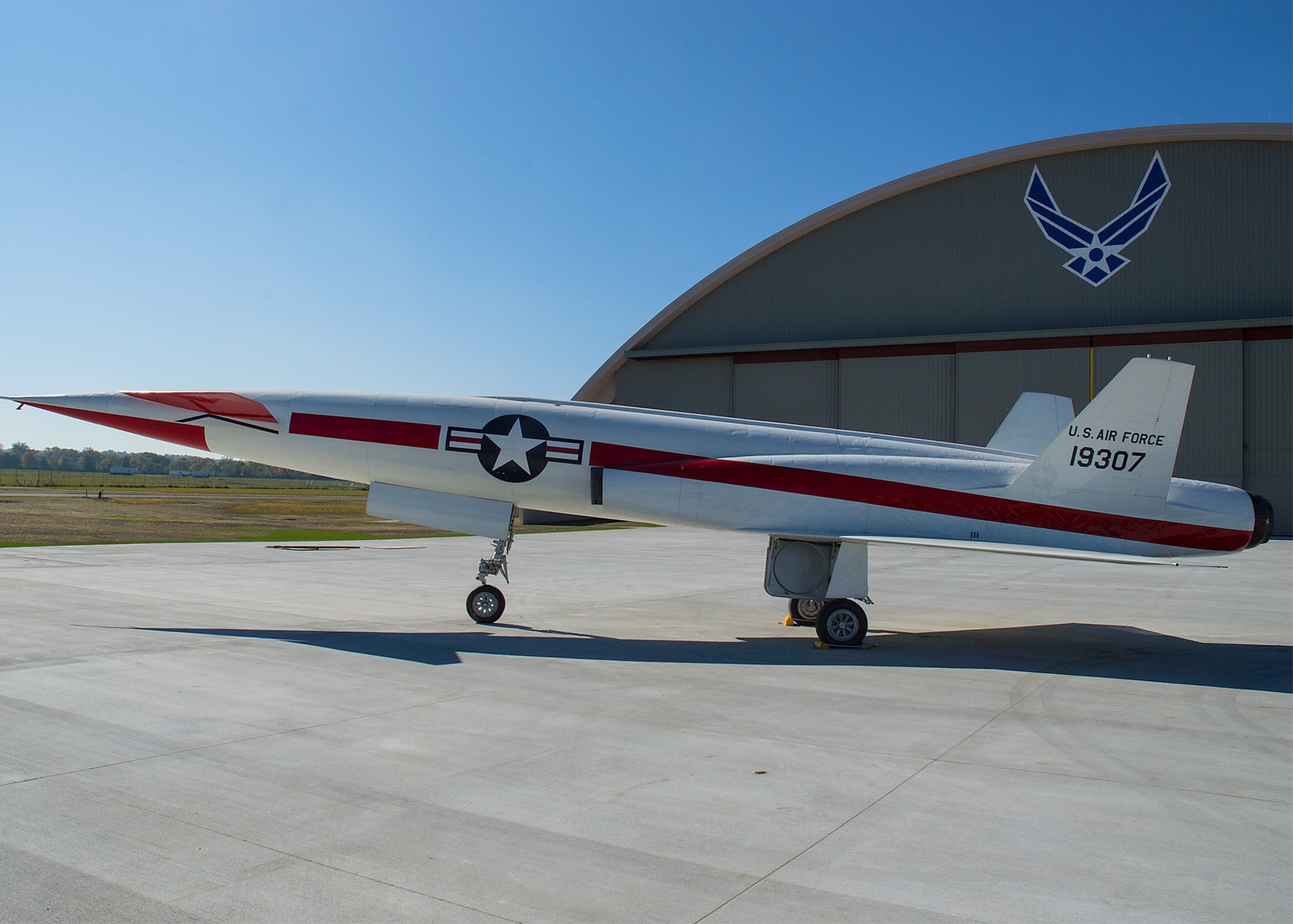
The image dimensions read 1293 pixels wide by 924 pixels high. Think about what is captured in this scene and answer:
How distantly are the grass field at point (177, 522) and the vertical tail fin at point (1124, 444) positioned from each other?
17.2 meters

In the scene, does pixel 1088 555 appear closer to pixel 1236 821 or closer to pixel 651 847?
pixel 1236 821

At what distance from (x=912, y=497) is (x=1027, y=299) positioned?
2593 centimetres

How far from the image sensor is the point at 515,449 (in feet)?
43.7

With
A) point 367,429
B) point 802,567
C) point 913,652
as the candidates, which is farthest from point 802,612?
point 367,429

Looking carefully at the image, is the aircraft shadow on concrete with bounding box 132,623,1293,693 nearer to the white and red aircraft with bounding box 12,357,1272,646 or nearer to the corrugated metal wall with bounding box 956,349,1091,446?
the white and red aircraft with bounding box 12,357,1272,646

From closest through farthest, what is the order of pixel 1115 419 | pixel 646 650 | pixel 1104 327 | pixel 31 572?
pixel 646 650
pixel 1115 419
pixel 31 572
pixel 1104 327

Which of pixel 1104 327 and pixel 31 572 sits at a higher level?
pixel 1104 327

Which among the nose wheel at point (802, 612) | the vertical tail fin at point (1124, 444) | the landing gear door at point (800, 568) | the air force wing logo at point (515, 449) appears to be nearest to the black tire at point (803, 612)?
the nose wheel at point (802, 612)

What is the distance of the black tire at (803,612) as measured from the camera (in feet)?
45.5

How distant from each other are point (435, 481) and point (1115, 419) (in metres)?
10.3

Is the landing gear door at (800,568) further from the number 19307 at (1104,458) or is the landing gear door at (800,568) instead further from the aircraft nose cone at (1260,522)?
the aircraft nose cone at (1260,522)

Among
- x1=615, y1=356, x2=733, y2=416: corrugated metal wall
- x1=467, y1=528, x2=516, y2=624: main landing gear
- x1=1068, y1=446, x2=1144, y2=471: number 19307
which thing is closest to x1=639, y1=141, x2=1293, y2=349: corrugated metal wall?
x1=615, y1=356, x2=733, y2=416: corrugated metal wall

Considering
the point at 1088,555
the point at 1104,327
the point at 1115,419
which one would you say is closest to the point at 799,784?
the point at 1088,555

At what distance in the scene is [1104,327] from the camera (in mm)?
33125
